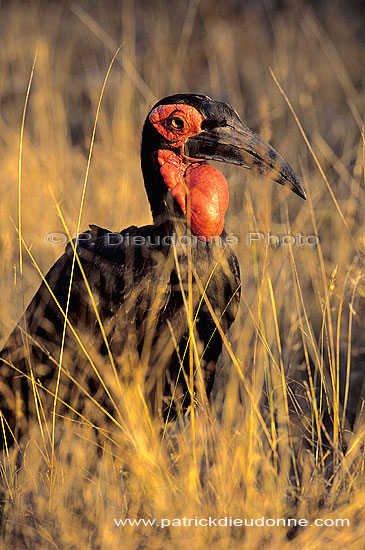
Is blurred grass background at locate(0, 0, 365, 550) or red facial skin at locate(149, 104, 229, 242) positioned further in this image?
red facial skin at locate(149, 104, 229, 242)

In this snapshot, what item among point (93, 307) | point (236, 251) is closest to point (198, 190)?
point (93, 307)

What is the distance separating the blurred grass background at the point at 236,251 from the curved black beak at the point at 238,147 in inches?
3.6

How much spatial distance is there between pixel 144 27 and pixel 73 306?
17.5ft

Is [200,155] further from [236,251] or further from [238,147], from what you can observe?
[236,251]

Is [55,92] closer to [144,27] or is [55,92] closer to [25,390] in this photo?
[144,27]

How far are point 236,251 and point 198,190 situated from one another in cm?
145

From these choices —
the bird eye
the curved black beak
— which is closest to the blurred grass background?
the curved black beak

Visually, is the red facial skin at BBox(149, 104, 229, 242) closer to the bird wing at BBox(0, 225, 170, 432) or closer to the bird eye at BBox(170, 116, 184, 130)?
the bird eye at BBox(170, 116, 184, 130)

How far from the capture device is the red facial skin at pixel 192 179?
213 centimetres

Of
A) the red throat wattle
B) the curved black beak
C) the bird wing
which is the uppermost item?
the curved black beak

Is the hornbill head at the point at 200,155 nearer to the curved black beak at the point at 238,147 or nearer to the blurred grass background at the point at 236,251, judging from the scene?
the curved black beak at the point at 238,147

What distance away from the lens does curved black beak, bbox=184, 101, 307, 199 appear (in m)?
2.14

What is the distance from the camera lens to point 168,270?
212 centimetres

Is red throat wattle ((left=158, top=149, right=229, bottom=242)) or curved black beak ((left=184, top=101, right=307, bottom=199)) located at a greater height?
curved black beak ((left=184, top=101, right=307, bottom=199))
